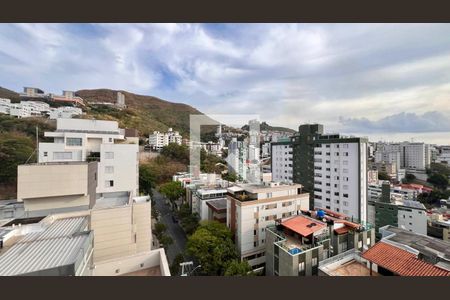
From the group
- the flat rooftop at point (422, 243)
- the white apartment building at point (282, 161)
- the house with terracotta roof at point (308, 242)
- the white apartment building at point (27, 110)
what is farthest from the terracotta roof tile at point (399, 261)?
the white apartment building at point (27, 110)

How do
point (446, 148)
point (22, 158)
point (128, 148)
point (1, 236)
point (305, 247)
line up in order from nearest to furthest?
point (1, 236) < point (305, 247) < point (128, 148) < point (22, 158) < point (446, 148)

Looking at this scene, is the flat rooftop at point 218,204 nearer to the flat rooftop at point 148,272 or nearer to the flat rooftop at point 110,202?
the flat rooftop at point 110,202

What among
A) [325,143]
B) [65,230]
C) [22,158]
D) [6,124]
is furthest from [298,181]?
[6,124]

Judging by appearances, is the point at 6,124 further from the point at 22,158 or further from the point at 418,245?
the point at 418,245

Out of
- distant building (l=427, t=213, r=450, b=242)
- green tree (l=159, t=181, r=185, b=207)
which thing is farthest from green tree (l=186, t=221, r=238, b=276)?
distant building (l=427, t=213, r=450, b=242)

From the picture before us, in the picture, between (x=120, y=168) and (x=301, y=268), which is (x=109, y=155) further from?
(x=301, y=268)

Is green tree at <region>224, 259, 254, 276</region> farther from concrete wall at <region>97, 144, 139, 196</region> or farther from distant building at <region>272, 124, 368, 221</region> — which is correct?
distant building at <region>272, 124, 368, 221</region>
